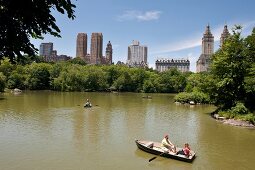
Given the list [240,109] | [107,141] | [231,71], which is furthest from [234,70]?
[107,141]

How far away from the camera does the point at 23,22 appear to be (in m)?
6.78

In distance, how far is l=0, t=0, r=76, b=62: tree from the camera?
21.5 feet

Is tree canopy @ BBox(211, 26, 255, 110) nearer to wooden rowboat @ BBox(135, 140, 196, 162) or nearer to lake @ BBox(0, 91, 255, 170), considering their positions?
lake @ BBox(0, 91, 255, 170)

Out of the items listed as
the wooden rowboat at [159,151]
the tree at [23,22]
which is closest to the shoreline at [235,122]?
the wooden rowboat at [159,151]

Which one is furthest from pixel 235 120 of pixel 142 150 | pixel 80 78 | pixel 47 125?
pixel 80 78

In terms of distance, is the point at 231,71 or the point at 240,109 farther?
the point at 231,71

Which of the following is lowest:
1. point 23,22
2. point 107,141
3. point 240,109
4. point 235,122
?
point 107,141

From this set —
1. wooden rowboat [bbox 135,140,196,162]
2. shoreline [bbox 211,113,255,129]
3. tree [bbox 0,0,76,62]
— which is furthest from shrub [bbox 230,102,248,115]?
tree [bbox 0,0,76,62]

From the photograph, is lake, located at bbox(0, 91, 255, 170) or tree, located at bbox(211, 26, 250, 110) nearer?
lake, located at bbox(0, 91, 255, 170)

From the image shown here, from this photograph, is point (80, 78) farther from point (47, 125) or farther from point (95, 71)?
point (47, 125)

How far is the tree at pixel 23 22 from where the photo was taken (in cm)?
655

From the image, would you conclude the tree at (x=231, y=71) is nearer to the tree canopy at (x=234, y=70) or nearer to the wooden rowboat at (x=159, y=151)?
the tree canopy at (x=234, y=70)

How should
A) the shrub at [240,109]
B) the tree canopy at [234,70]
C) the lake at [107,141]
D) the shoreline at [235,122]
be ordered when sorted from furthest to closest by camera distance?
the tree canopy at [234,70] → the shrub at [240,109] → the shoreline at [235,122] → the lake at [107,141]

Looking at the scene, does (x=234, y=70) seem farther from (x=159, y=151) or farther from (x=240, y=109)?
(x=159, y=151)
